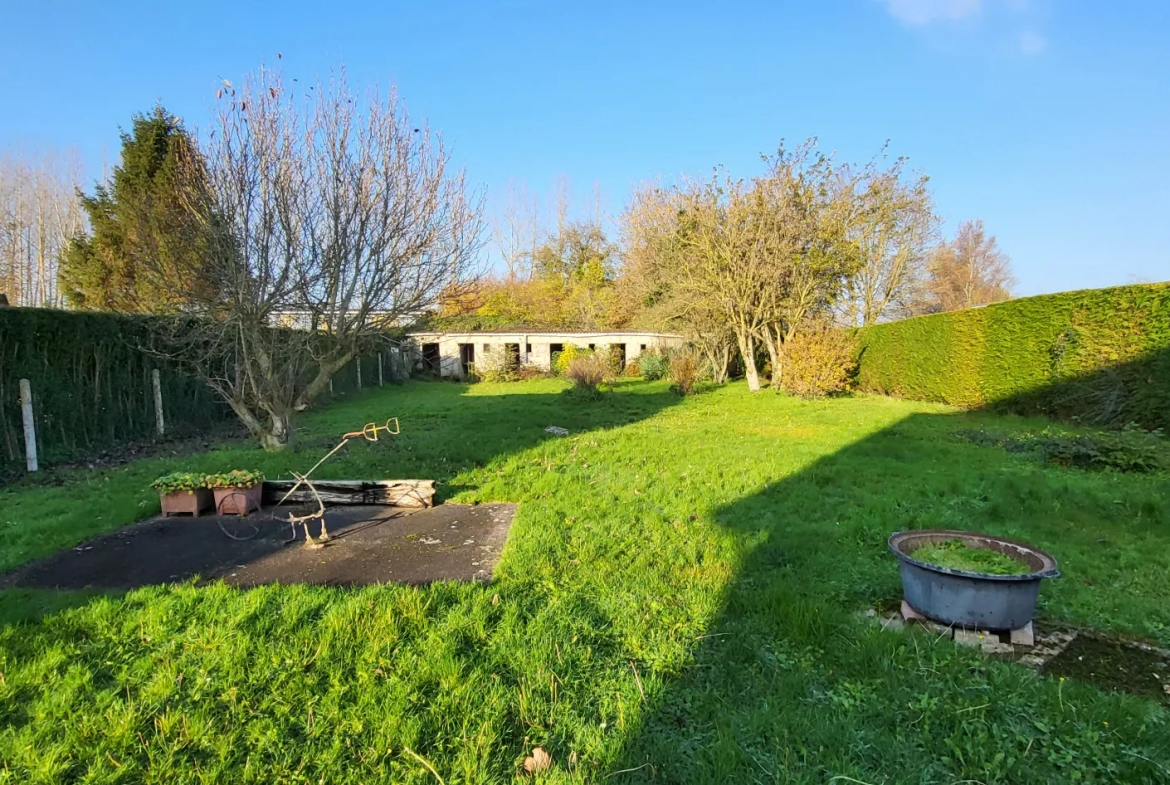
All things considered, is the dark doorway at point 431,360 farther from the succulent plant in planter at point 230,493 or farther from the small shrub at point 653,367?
the succulent plant in planter at point 230,493

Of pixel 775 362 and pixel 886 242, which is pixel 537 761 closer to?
pixel 775 362

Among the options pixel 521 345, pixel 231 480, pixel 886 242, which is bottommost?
pixel 231 480

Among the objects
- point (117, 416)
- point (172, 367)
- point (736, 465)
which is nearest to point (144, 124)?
point (172, 367)

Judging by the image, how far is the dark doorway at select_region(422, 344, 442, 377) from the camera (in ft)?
88.2

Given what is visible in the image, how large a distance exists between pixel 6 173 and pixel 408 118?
1302 inches

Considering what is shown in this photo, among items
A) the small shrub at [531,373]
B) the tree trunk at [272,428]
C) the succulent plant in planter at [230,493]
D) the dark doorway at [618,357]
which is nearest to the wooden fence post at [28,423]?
the tree trunk at [272,428]

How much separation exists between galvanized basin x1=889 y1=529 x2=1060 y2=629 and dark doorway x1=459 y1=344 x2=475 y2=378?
24133mm

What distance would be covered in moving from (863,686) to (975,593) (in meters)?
0.87

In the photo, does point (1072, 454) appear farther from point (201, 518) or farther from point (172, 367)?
point (172, 367)

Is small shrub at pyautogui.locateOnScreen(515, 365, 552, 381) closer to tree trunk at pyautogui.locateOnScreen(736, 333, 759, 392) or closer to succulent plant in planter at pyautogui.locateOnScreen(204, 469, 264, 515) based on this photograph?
tree trunk at pyautogui.locateOnScreen(736, 333, 759, 392)

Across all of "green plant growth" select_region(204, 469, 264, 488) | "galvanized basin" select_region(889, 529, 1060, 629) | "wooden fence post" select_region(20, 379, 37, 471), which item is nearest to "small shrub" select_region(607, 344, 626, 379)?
"wooden fence post" select_region(20, 379, 37, 471)

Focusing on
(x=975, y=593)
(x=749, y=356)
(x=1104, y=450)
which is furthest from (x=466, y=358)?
(x=975, y=593)

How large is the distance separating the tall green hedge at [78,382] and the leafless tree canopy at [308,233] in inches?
68.4

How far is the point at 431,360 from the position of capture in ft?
88.2
